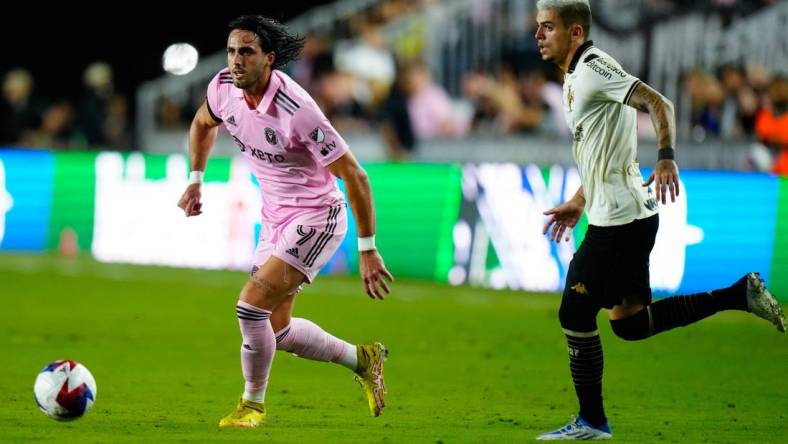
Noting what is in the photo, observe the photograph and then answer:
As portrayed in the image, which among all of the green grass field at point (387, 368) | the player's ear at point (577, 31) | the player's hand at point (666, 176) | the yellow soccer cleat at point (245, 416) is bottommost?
the green grass field at point (387, 368)

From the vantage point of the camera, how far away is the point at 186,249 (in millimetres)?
17125

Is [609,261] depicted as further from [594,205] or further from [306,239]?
[306,239]

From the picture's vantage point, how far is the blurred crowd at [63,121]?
21.1 m

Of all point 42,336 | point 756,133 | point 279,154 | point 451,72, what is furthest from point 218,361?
point 451,72

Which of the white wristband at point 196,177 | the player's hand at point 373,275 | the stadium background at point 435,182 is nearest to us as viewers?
the player's hand at point 373,275

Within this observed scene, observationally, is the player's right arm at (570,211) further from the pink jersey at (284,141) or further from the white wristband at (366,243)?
the pink jersey at (284,141)

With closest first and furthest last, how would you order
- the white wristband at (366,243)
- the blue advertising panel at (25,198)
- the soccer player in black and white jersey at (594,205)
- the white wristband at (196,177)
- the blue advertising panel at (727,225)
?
1. the soccer player in black and white jersey at (594,205)
2. the white wristband at (366,243)
3. the white wristband at (196,177)
4. the blue advertising panel at (727,225)
5. the blue advertising panel at (25,198)

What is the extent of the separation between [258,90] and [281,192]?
0.59 metres

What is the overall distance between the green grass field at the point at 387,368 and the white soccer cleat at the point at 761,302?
2.14ft

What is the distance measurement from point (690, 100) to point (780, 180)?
3.39 metres

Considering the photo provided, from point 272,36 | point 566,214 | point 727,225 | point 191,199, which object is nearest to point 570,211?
point 566,214

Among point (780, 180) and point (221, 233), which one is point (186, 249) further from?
point (780, 180)

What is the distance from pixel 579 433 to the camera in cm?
739

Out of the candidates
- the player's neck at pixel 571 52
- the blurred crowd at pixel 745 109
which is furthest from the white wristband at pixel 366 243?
the blurred crowd at pixel 745 109
